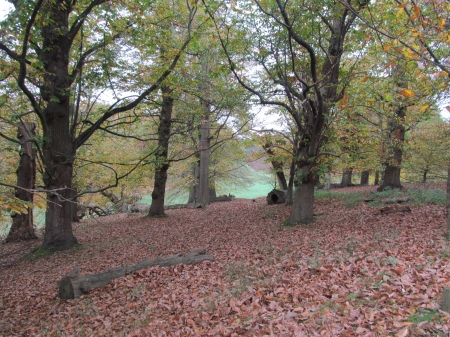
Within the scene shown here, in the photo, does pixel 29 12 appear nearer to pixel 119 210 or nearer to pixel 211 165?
pixel 211 165

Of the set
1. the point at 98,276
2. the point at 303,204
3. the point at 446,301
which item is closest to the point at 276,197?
the point at 303,204

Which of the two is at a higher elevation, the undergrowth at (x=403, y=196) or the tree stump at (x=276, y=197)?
the undergrowth at (x=403, y=196)

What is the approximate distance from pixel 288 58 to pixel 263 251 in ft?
19.9

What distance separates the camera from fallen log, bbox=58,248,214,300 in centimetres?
601

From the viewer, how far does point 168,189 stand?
25.0 m

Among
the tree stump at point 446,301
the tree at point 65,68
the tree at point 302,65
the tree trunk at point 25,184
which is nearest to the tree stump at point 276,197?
the tree at point 302,65

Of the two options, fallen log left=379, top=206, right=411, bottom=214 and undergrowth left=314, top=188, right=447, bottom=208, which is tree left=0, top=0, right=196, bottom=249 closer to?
fallen log left=379, top=206, right=411, bottom=214

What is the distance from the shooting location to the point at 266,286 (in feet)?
16.2

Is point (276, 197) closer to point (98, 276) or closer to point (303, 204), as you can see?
point (303, 204)

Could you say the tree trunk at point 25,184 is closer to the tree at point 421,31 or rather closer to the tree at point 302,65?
the tree at point 302,65

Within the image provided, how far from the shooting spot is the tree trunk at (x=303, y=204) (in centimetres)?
988

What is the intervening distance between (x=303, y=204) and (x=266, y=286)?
5.44 metres

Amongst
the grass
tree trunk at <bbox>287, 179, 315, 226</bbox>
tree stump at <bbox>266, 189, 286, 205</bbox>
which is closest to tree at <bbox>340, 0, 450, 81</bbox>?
tree trunk at <bbox>287, 179, 315, 226</bbox>

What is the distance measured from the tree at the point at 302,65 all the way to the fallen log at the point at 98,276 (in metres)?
4.28
